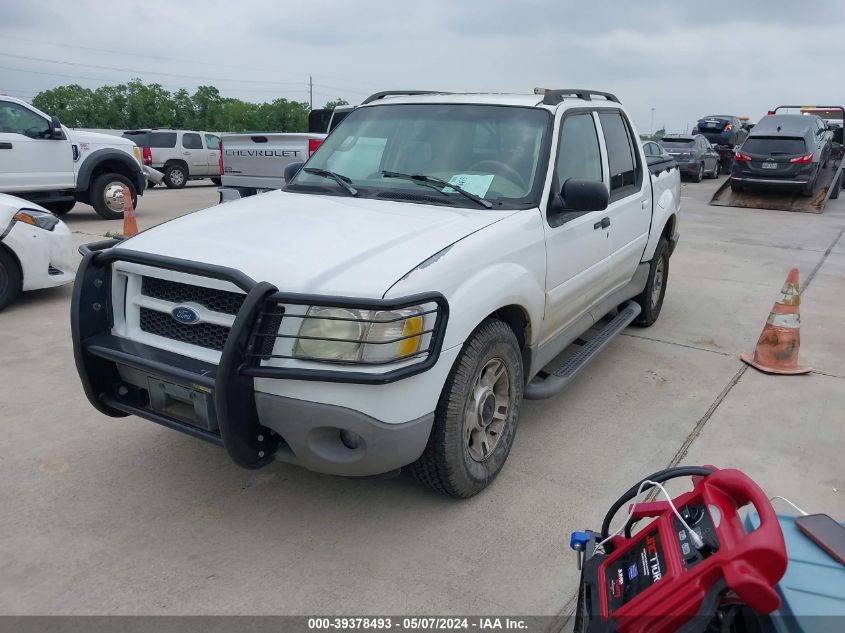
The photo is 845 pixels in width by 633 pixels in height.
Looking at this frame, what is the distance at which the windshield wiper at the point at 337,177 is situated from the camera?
12.5 ft

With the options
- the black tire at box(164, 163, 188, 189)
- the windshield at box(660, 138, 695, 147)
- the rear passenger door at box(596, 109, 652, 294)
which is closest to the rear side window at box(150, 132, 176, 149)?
the black tire at box(164, 163, 188, 189)

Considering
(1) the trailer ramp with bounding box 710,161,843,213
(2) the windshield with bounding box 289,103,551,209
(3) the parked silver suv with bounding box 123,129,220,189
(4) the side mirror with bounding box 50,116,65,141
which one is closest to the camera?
(2) the windshield with bounding box 289,103,551,209

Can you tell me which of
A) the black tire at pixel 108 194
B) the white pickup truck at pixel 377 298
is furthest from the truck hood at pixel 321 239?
the black tire at pixel 108 194

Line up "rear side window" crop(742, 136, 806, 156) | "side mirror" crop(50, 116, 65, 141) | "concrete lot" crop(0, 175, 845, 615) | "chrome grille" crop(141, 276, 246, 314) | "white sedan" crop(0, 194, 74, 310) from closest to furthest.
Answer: "concrete lot" crop(0, 175, 845, 615), "chrome grille" crop(141, 276, 246, 314), "white sedan" crop(0, 194, 74, 310), "side mirror" crop(50, 116, 65, 141), "rear side window" crop(742, 136, 806, 156)

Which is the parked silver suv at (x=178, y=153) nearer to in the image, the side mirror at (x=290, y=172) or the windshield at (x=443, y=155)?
the side mirror at (x=290, y=172)

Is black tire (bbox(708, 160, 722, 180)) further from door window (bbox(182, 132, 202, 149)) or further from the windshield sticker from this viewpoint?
the windshield sticker

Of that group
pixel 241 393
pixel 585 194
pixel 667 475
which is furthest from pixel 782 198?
pixel 241 393

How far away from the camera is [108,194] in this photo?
1173cm

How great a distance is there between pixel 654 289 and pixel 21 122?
32.4 feet

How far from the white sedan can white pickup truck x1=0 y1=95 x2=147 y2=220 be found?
16.0 ft

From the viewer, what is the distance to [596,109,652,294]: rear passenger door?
15.2 feet

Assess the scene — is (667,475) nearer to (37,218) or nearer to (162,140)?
(37,218)

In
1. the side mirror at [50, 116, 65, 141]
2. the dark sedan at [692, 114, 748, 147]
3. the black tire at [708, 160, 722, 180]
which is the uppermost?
the dark sedan at [692, 114, 748, 147]

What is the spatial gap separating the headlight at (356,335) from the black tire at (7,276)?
4.72m
